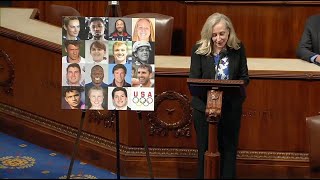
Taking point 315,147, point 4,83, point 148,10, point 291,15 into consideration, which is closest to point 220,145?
point 315,147

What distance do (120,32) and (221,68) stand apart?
2.09 ft

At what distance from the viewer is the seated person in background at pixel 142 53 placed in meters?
3.43

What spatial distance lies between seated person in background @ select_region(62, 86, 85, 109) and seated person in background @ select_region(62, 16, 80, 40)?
0.88ft

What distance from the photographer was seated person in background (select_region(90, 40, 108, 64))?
11.4ft

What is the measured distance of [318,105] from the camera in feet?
14.4

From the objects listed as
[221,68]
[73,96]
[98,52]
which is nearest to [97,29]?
[98,52]

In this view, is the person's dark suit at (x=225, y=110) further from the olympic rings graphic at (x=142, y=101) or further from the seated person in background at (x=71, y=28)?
the seated person in background at (x=71, y=28)

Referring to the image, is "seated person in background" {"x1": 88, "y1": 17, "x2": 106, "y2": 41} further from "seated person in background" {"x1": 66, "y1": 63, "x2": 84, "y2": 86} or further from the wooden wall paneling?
the wooden wall paneling

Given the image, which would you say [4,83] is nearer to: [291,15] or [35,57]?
[35,57]

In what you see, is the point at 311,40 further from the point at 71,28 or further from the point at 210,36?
the point at 71,28

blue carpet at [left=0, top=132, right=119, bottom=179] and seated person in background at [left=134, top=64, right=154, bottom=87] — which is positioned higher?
seated person in background at [left=134, top=64, right=154, bottom=87]

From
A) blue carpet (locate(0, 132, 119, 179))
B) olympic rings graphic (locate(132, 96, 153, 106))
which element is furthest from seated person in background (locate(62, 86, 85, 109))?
blue carpet (locate(0, 132, 119, 179))

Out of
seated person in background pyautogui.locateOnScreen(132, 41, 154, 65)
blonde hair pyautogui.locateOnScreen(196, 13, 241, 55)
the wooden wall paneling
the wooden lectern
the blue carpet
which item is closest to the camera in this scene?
the wooden lectern

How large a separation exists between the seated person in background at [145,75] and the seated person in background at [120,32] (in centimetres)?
17
